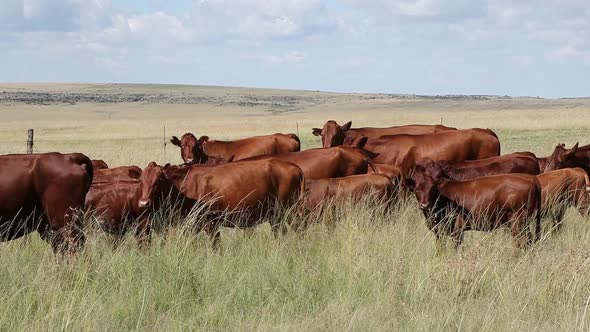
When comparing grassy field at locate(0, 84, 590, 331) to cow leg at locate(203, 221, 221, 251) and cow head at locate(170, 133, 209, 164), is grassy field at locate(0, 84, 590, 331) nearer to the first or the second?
cow leg at locate(203, 221, 221, 251)

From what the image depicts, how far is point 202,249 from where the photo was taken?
728cm

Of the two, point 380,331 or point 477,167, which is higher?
point 477,167

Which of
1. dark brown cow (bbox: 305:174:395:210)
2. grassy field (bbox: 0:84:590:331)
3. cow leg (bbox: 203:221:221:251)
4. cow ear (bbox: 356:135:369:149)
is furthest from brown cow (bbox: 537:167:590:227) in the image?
cow ear (bbox: 356:135:369:149)

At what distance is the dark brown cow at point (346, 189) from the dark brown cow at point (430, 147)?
10.2ft

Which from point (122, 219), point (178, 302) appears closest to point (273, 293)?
point (178, 302)

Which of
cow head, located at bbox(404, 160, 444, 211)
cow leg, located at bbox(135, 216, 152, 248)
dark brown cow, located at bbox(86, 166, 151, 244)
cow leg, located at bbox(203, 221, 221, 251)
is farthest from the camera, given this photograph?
dark brown cow, located at bbox(86, 166, 151, 244)

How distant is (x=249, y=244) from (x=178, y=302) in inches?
71.3

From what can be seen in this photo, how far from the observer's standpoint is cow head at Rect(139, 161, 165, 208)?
823 centimetres

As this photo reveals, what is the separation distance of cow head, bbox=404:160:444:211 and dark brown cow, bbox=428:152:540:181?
122 cm

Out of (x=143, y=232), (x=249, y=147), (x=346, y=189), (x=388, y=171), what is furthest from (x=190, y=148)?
(x=143, y=232)

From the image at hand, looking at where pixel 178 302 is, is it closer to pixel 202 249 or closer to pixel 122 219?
pixel 202 249

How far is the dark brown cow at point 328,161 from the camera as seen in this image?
10.7m

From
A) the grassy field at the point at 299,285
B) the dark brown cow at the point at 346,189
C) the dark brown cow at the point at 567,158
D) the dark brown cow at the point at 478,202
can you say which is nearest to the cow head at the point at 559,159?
the dark brown cow at the point at 567,158

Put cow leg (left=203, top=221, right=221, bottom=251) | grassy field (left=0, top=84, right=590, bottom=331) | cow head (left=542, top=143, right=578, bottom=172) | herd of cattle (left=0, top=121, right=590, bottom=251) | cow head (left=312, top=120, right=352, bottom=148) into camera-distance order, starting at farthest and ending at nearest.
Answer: cow head (left=312, top=120, right=352, bottom=148) → cow head (left=542, top=143, right=578, bottom=172) → cow leg (left=203, top=221, right=221, bottom=251) → herd of cattle (left=0, top=121, right=590, bottom=251) → grassy field (left=0, top=84, right=590, bottom=331)
